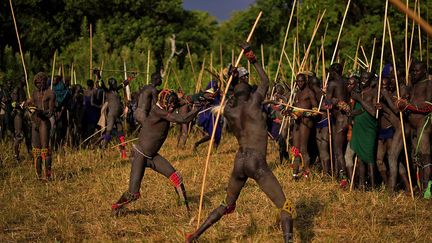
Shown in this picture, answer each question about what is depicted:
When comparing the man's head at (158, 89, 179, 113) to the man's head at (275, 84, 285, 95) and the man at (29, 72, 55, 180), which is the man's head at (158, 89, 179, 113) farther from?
the man's head at (275, 84, 285, 95)

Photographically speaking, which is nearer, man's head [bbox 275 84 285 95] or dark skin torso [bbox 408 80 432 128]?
dark skin torso [bbox 408 80 432 128]

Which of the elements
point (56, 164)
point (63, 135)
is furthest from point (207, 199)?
point (63, 135)

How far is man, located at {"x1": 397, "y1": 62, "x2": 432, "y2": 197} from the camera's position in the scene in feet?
29.6

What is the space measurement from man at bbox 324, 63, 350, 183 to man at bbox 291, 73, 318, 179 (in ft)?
1.56

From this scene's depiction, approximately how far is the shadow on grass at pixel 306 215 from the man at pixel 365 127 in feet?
3.84

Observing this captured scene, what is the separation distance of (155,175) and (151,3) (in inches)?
1124

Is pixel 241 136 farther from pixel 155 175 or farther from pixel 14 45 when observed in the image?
pixel 14 45

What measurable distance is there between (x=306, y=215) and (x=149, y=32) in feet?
100

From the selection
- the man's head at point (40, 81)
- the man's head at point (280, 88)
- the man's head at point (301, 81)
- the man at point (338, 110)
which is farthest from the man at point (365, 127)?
the man's head at point (40, 81)

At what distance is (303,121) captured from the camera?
439 inches

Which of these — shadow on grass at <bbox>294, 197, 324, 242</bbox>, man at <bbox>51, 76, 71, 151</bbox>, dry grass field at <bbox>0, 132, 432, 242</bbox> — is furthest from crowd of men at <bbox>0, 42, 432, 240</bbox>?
man at <bbox>51, 76, 71, 151</bbox>

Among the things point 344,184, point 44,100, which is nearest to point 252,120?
point 344,184

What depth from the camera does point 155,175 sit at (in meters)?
12.1

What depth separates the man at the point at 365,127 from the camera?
378 inches
